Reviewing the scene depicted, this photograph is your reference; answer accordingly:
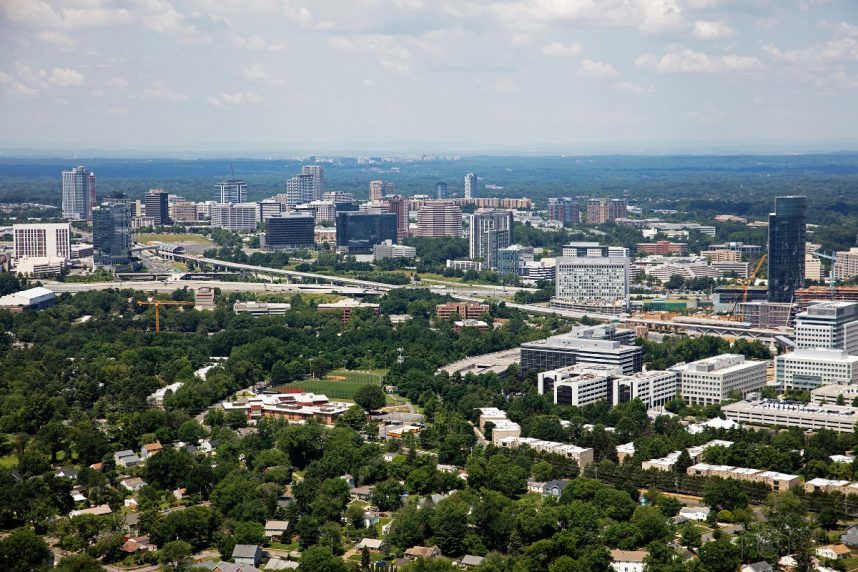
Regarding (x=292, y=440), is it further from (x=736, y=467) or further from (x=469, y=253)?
(x=469, y=253)

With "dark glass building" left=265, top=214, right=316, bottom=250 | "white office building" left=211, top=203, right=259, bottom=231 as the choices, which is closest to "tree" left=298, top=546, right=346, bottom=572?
"dark glass building" left=265, top=214, right=316, bottom=250

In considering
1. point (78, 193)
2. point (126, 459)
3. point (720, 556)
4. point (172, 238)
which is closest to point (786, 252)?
point (126, 459)

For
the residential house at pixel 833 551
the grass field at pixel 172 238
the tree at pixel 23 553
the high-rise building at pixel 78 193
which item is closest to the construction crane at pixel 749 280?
the residential house at pixel 833 551

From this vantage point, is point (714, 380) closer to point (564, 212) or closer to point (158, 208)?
point (564, 212)

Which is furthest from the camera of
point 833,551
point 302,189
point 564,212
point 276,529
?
point 302,189

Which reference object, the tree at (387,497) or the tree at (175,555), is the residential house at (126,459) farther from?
the tree at (175,555)
